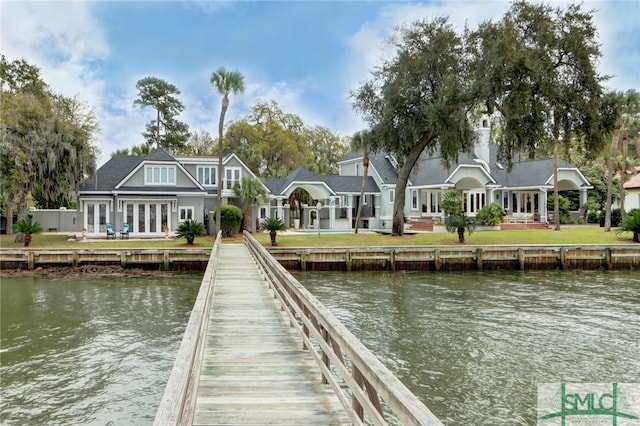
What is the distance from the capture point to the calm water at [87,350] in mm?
8227

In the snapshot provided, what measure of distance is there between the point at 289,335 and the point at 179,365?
4383 millimetres

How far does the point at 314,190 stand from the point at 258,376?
3563 centimetres

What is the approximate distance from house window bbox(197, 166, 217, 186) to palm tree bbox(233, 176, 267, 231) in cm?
281

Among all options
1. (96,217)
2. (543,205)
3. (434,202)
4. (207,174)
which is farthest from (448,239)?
(96,217)

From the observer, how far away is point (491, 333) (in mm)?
12750

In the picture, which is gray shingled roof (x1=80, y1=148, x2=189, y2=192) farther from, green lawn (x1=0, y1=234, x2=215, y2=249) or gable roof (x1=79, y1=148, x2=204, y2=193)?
green lawn (x1=0, y1=234, x2=215, y2=249)

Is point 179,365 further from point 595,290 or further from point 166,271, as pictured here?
point 166,271

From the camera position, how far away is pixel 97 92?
151 ft

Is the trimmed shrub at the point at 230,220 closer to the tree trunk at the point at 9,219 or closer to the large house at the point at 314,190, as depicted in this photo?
the large house at the point at 314,190

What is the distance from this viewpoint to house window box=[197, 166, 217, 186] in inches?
1478

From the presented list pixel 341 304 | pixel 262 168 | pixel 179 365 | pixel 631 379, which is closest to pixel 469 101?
pixel 341 304

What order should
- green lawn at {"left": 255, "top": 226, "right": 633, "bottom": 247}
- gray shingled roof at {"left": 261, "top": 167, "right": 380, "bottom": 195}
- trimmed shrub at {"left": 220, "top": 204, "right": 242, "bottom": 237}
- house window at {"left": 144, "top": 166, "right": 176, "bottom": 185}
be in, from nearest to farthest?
green lawn at {"left": 255, "top": 226, "right": 633, "bottom": 247} < trimmed shrub at {"left": 220, "top": 204, "right": 242, "bottom": 237} < house window at {"left": 144, "top": 166, "right": 176, "bottom": 185} < gray shingled roof at {"left": 261, "top": 167, "right": 380, "bottom": 195}

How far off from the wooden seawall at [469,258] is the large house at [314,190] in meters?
7.10

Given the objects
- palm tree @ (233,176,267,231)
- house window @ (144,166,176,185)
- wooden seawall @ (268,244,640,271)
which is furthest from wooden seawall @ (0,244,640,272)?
house window @ (144,166,176,185)
